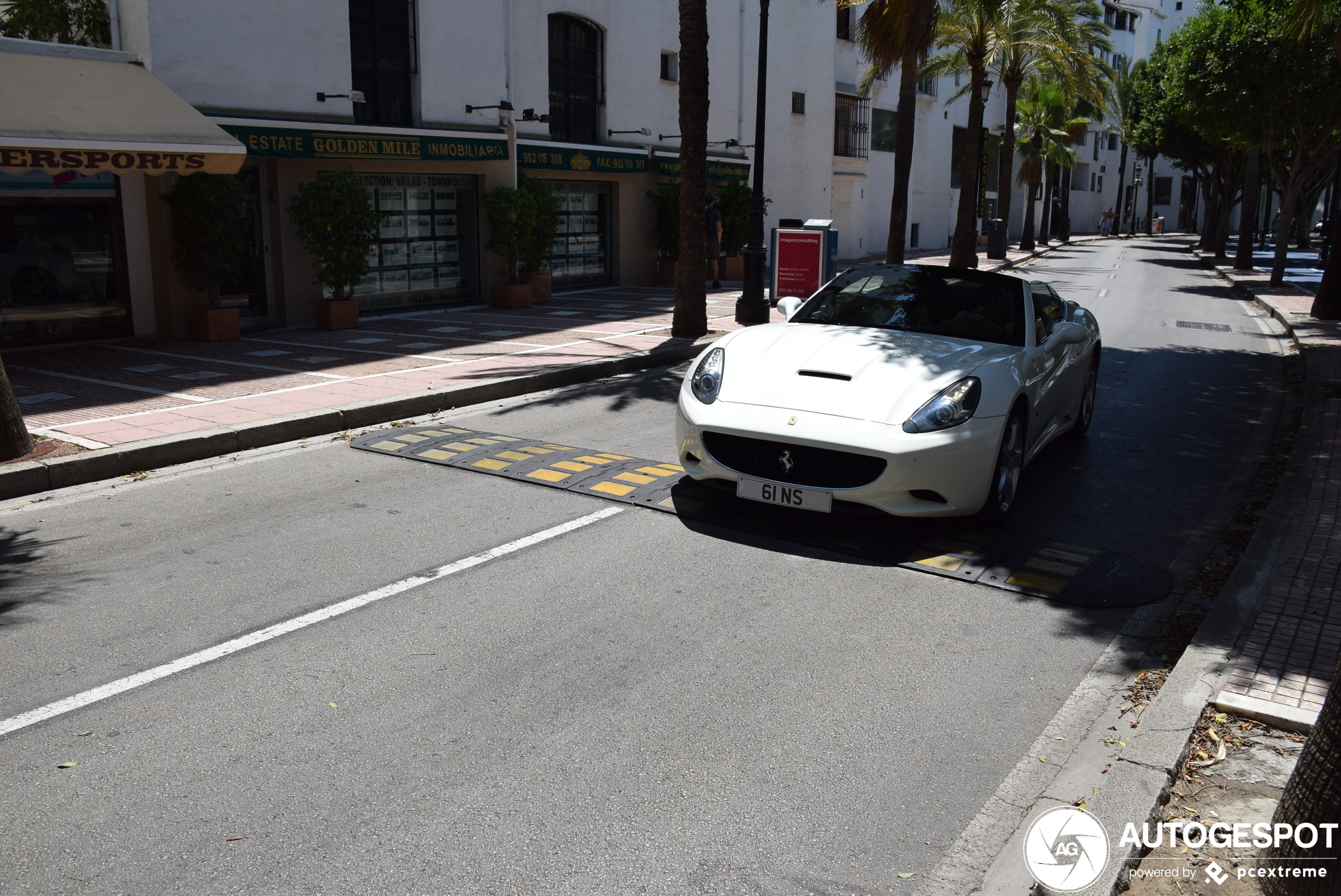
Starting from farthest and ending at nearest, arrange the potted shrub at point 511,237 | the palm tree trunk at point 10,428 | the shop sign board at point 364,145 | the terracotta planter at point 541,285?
the terracotta planter at point 541,285
the potted shrub at point 511,237
the shop sign board at point 364,145
the palm tree trunk at point 10,428

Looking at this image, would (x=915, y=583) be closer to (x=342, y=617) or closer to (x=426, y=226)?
(x=342, y=617)

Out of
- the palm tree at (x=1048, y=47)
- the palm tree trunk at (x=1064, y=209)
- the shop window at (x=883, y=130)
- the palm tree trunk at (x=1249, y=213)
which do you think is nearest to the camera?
the palm tree at (x=1048, y=47)

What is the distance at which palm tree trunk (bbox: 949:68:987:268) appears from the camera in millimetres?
27016

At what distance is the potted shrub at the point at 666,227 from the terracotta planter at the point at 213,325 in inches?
465

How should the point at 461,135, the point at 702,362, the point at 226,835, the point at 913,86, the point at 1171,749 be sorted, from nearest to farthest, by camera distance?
the point at 226,835 → the point at 1171,749 → the point at 702,362 → the point at 461,135 → the point at 913,86

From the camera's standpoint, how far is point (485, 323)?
17.5 m

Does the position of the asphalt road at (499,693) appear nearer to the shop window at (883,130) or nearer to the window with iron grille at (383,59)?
the window with iron grille at (383,59)

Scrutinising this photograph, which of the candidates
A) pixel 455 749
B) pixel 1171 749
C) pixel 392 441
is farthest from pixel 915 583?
pixel 392 441

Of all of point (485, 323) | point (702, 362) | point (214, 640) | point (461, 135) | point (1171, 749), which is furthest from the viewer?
point (461, 135)

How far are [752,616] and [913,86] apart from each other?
1961 cm

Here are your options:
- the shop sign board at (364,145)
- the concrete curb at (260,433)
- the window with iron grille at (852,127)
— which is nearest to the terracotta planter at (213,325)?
the shop sign board at (364,145)

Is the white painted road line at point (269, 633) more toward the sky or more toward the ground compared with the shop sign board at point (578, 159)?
more toward the ground

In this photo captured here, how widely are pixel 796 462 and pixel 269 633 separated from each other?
299cm

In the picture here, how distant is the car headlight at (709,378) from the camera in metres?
6.79
